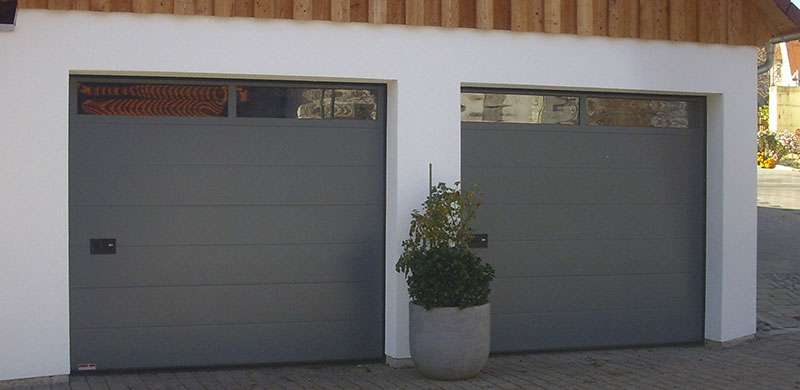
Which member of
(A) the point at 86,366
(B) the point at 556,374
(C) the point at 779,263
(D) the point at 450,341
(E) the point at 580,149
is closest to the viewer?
(D) the point at 450,341

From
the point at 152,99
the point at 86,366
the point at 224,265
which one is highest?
the point at 152,99

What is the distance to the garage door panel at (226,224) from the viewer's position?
7598mm

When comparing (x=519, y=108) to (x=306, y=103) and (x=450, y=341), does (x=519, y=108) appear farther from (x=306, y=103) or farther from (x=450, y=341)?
(x=450, y=341)

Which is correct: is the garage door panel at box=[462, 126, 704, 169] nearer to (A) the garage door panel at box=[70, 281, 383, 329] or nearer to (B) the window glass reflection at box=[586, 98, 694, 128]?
(B) the window glass reflection at box=[586, 98, 694, 128]

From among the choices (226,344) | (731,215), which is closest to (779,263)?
(731,215)

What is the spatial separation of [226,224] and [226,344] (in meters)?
1.00

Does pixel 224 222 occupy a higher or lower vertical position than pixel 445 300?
higher

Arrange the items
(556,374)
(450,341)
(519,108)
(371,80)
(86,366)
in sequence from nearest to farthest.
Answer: (450,341)
(86,366)
(556,374)
(371,80)
(519,108)

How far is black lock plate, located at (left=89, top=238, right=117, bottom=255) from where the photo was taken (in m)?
7.57

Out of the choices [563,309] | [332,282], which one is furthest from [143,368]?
[563,309]

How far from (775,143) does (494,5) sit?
78.2ft

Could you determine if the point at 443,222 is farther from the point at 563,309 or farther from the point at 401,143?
the point at 563,309

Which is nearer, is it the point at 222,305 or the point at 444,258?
the point at 444,258

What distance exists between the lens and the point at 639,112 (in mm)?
8969
